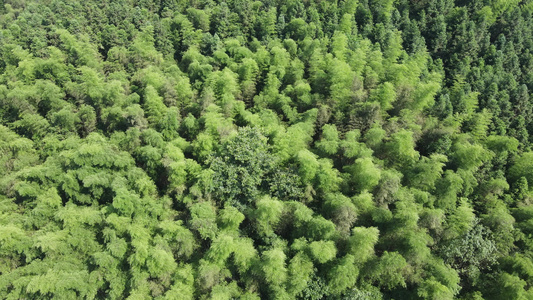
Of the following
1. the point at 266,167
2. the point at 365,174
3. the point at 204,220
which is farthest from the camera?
the point at 266,167

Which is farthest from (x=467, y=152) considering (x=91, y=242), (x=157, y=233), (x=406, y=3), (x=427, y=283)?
(x=406, y=3)

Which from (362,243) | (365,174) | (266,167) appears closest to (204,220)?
(266,167)

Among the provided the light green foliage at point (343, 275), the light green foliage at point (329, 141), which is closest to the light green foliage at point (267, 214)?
the light green foliage at point (343, 275)

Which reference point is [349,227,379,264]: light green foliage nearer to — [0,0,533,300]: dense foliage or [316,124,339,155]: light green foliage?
[0,0,533,300]: dense foliage

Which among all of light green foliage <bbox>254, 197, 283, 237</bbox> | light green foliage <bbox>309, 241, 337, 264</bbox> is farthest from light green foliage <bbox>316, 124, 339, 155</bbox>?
light green foliage <bbox>309, 241, 337, 264</bbox>

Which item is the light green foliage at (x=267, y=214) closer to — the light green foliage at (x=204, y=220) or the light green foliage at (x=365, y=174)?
the light green foliage at (x=204, y=220)

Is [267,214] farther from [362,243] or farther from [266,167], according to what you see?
[362,243]

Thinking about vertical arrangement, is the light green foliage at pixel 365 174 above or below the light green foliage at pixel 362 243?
above

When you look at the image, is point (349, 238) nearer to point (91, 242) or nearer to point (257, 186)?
point (257, 186)
